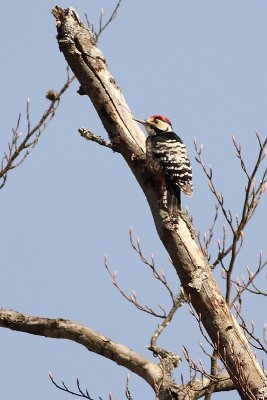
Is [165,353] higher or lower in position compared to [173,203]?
lower

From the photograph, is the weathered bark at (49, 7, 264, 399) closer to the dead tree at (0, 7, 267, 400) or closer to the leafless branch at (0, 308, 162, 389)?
the dead tree at (0, 7, 267, 400)

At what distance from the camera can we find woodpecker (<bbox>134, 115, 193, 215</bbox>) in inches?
227

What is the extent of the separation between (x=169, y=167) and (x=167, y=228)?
3.33 ft

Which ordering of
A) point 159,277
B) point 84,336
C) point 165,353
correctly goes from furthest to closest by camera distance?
point 159,277, point 84,336, point 165,353

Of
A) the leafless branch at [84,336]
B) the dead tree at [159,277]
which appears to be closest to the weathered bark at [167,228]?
the dead tree at [159,277]

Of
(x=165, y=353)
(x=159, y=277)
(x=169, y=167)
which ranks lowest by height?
(x=165, y=353)

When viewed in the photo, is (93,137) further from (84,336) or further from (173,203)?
(84,336)

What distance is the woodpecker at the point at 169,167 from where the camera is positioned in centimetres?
577

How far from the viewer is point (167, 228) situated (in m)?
5.49

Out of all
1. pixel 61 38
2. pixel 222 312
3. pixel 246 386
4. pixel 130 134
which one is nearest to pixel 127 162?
pixel 130 134

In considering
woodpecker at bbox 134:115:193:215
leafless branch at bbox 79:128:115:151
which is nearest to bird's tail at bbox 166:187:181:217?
woodpecker at bbox 134:115:193:215

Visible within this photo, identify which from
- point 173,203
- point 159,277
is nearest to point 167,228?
point 173,203

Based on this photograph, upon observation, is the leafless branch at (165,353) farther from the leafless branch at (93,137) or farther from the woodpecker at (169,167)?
the leafless branch at (93,137)

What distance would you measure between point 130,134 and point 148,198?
0.57m
